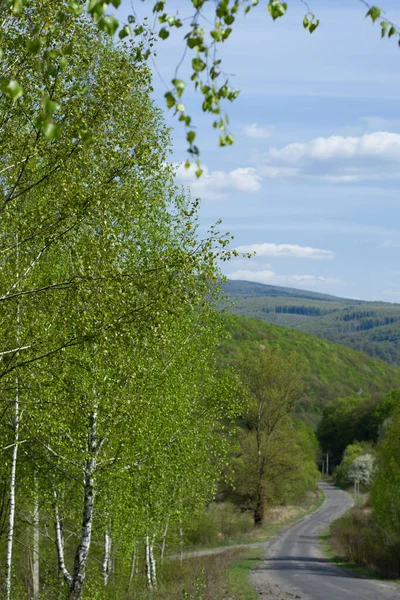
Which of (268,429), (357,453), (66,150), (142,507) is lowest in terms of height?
(357,453)

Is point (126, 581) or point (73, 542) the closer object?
point (126, 581)


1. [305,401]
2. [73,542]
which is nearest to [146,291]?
[73,542]

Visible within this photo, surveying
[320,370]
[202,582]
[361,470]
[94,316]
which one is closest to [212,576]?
[202,582]

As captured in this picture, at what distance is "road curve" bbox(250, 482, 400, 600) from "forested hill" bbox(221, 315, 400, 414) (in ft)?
310

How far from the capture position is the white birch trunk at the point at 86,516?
15.1 metres

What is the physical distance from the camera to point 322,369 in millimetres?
174625

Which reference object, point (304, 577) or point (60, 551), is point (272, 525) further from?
point (60, 551)

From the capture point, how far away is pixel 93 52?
490 inches

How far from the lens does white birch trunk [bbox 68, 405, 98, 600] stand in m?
15.1

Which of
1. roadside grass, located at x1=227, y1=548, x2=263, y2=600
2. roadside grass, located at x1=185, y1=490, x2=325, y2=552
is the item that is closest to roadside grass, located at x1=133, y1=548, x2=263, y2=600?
roadside grass, located at x1=227, y1=548, x2=263, y2=600

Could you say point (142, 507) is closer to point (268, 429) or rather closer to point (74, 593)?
point (74, 593)

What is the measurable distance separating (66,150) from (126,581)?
14152 mm

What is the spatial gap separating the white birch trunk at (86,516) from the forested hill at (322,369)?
4957 inches

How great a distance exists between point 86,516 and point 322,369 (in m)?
163
